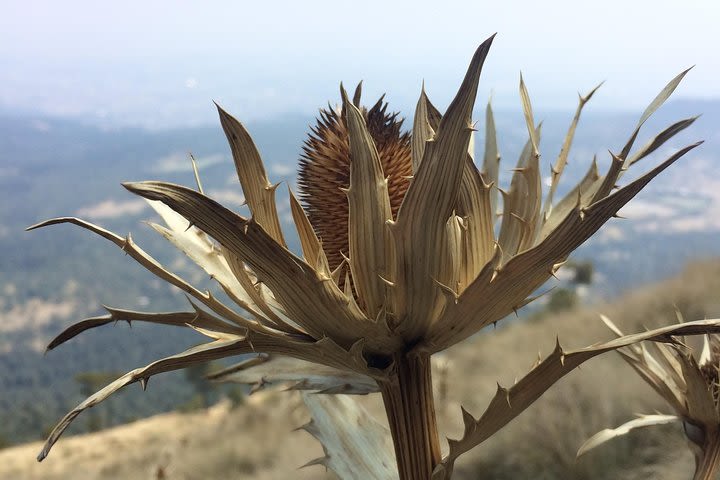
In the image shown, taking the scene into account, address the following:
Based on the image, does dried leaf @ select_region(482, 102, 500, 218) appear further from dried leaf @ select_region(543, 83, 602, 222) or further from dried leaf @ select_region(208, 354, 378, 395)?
dried leaf @ select_region(208, 354, 378, 395)

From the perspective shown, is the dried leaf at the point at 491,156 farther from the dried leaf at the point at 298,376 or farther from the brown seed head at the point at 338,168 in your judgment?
the dried leaf at the point at 298,376

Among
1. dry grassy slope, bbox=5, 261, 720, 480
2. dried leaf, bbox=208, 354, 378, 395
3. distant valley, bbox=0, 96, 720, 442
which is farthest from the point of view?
distant valley, bbox=0, 96, 720, 442

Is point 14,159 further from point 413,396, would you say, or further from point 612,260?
point 413,396

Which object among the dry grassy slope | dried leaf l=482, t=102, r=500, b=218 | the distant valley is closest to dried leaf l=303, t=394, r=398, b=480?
dried leaf l=482, t=102, r=500, b=218

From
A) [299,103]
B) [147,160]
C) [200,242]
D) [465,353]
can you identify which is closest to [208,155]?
[147,160]

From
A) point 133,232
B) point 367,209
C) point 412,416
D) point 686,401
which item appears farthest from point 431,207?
→ point 133,232

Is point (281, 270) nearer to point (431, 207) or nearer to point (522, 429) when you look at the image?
point (431, 207)

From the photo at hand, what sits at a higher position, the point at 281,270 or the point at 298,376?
the point at 281,270
